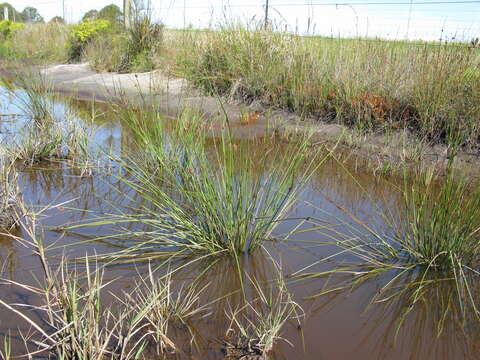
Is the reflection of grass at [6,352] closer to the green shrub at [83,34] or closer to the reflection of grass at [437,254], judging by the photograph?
the reflection of grass at [437,254]

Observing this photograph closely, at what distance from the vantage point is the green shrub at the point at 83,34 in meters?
Answer: 11.4

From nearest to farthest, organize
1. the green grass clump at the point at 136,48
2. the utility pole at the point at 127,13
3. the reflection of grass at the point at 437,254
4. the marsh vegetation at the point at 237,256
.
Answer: the marsh vegetation at the point at 237,256 < the reflection of grass at the point at 437,254 < the green grass clump at the point at 136,48 < the utility pole at the point at 127,13

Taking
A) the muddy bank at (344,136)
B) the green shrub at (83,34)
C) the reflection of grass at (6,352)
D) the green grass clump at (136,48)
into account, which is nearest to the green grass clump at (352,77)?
the muddy bank at (344,136)

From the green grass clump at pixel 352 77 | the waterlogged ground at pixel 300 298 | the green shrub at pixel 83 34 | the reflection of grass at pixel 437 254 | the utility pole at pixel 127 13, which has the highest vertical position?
the utility pole at pixel 127 13

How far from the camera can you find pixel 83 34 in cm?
1144

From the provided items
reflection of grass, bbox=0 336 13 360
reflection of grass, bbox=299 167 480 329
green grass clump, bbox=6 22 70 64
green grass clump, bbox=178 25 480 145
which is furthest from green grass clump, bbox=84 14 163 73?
reflection of grass, bbox=0 336 13 360

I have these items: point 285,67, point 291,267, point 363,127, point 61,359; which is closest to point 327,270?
point 291,267

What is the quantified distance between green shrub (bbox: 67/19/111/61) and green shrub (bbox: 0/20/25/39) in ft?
15.0

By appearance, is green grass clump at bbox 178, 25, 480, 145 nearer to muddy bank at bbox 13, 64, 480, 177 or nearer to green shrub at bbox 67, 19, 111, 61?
muddy bank at bbox 13, 64, 480, 177

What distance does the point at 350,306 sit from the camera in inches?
87.0

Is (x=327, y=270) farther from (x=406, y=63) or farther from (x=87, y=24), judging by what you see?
(x=87, y=24)

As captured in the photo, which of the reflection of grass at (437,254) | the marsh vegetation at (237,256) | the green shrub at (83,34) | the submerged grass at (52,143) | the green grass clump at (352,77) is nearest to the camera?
the marsh vegetation at (237,256)

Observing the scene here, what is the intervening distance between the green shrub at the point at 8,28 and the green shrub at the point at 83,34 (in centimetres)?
459

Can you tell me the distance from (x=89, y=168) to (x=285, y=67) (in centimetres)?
329
